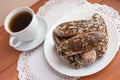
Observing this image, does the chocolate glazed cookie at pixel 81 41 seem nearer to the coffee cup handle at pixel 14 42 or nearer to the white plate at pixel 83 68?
the white plate at pixel 83 68

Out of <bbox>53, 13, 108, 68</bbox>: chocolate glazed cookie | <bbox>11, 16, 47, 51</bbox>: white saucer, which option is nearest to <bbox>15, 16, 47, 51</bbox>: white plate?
<bbox>11, 16, 47, 51</bbox>: white saucer

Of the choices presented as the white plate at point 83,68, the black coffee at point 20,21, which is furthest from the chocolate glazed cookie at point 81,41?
the black coffee at point 20,21

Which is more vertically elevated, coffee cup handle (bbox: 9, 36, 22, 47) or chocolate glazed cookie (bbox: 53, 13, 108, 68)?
chocolate glazed cookie (bbox: 53, 13, 108, 68)

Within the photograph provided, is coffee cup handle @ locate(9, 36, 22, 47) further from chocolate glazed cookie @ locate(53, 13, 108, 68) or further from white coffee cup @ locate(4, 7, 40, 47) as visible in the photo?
chocolate glazed cookie @ locate(53, 13, 108, 68)

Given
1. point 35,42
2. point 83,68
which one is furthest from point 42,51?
point 83,68

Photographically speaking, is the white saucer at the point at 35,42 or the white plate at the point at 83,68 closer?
the white plate at the point at 83,68

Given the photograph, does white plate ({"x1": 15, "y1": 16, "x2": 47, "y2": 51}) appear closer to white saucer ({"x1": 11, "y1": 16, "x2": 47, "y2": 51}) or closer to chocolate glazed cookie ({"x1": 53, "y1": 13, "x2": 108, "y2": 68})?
white saucer ({"x1": 11, "y1": 16, "x2": 47, "y2": 51})

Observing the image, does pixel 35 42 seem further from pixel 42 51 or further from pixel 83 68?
pixel 83 68

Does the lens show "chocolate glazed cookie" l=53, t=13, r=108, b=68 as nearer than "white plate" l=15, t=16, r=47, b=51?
Yes
